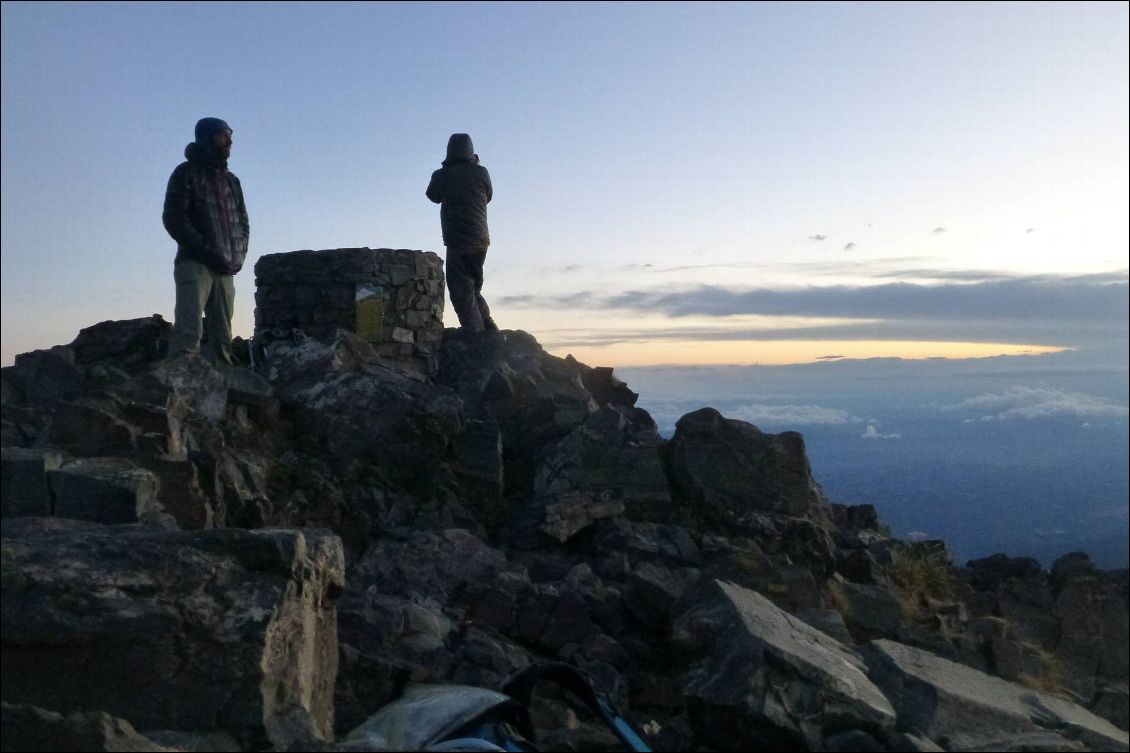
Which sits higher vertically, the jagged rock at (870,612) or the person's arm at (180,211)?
the person's arm at (180,211)

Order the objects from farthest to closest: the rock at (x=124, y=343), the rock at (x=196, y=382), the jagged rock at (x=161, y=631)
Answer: the rock at (x=124, y=343) < the rock at (x=196, y=382) < the jagged rock at (x=161, y=631)

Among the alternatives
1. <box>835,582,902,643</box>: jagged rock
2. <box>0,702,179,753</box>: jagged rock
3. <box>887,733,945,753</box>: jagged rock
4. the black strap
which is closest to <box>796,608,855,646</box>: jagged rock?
<box>835,582,902,643</box>: jagged rock

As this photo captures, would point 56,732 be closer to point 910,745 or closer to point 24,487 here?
point 24,487

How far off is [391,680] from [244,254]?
5573 mm

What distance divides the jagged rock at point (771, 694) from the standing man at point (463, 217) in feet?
24.0

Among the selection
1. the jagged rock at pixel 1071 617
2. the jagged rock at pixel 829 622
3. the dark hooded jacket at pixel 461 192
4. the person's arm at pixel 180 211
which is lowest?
the jagged rock at pixel 1071 617

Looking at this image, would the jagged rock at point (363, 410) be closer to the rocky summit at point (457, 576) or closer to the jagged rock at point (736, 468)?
the rocky summit at point (457, 576)

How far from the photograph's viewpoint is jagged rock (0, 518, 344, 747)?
4.33m

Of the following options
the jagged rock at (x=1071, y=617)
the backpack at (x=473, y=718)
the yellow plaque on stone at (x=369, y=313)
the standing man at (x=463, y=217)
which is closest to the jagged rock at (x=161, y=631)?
the backpack at (x=473, y=718)

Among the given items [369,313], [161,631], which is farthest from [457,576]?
[369,313]

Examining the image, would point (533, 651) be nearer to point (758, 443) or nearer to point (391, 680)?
point (391, 680)

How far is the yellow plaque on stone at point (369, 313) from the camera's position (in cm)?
1213

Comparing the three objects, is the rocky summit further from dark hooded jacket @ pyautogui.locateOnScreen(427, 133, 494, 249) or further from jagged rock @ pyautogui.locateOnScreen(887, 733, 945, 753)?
dark hooded jacket @ pyautogui.locateOnScreen(427, 133, 494, 249)

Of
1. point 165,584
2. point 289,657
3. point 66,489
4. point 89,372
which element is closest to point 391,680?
point 289,657
